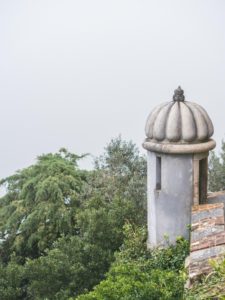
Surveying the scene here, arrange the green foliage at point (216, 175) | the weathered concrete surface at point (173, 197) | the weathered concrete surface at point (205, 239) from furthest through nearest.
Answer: the green foliage at point (216, 175) < the weathered concrete surface at point (173, 197) < the weathered concrete surface at point (205, 239)

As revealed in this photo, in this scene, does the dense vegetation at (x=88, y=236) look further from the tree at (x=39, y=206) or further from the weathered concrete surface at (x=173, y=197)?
the weathered concrete surface at (x=173, y=197)

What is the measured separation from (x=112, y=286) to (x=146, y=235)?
3733mm

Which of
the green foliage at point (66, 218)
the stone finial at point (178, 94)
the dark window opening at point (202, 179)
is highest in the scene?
the stone finial at point (178, 94)

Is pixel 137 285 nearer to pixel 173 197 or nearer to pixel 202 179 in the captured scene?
pixel 173 197

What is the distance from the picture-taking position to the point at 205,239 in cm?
751

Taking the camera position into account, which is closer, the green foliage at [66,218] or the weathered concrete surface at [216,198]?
the weathered concrete surface at [216,198]

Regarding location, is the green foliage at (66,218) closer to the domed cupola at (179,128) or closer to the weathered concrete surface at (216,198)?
the weathered concrete surface at (216,198)

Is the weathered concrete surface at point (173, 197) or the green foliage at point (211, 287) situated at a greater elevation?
the weathered concrete surface at point (173, 197)


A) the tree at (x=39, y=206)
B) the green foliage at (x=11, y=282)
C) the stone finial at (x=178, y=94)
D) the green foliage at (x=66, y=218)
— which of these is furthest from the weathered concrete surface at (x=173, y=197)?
the tree at (x=39, y=206)

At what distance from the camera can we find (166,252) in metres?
8.82

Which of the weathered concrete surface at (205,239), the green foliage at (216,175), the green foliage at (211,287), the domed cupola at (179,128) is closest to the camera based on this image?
the green foliage at (211,287)

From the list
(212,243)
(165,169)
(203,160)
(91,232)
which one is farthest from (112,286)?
(91,232)

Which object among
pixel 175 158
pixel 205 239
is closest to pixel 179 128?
pixel 175 158

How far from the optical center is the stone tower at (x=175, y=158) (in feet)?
29.5
